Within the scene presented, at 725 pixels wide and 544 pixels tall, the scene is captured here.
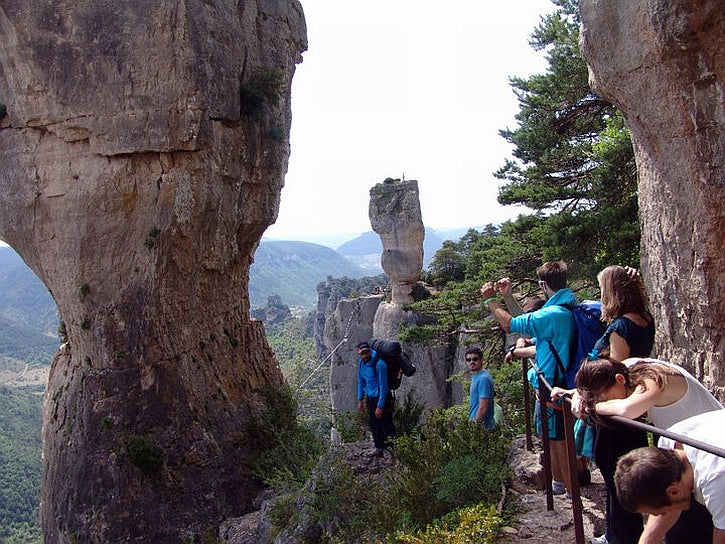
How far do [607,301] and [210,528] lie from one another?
860 centimetres

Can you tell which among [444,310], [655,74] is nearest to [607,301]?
[655,74]

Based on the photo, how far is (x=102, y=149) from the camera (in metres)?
10.4

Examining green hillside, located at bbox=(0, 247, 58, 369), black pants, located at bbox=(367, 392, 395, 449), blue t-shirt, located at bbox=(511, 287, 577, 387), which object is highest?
blue t-shirt, located at bbox=(511, 287, 577, 387)

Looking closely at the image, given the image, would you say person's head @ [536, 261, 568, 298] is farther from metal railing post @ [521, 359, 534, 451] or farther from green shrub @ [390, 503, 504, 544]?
green shrub @ [390, 503, 504, 544]

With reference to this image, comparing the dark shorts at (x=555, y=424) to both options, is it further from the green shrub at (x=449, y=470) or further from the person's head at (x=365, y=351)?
the person's head at (x=365, y=351)

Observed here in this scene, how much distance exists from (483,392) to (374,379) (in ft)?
5.56

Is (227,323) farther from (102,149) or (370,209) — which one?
(370,209)

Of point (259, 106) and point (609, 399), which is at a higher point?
point (259, 106)

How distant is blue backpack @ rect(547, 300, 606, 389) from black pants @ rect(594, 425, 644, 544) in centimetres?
108

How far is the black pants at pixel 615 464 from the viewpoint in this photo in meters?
3.23

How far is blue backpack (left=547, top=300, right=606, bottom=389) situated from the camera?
4.37m

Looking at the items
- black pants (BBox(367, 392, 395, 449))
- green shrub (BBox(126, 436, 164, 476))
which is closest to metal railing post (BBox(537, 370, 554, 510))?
black pants (BBox(367, 392, 395, 449))

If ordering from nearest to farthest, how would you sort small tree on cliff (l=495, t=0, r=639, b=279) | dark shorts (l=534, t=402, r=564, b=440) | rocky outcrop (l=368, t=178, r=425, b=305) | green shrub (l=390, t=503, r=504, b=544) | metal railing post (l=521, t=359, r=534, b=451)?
1. green shrub (l=390, t=503, r=504, b=544)
2. dark shorts (l=534, t=402, r=564, b=440)
3. metal railing post (l=521, t=359, r=534, b=451)
4. small tree on cliff (l=495, t=0, r=639, b=279)
5. rocky outcrop (l=368, t=178, r=425, b=305)

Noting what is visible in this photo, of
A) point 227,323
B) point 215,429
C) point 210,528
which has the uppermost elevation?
point 227,323
